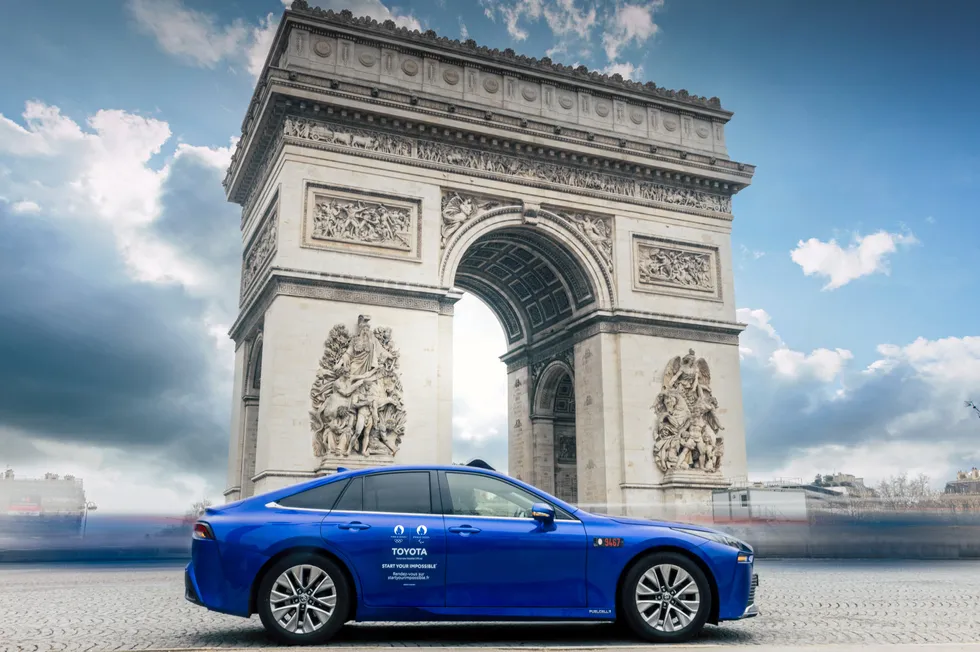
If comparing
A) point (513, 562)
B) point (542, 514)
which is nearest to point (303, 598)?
point (513, 562)

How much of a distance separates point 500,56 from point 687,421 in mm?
12069

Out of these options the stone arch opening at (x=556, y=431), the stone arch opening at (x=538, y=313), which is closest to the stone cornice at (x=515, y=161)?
the stone arch opening at (x=538, y=313)

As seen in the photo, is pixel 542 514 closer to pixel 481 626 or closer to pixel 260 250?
pixel 481 626

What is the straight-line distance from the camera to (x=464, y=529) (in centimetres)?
758

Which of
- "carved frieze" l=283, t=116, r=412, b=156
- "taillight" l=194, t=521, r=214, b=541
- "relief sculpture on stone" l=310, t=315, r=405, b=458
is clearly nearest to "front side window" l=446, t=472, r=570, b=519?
"taillight" l=194, t=521, r=214, b=541

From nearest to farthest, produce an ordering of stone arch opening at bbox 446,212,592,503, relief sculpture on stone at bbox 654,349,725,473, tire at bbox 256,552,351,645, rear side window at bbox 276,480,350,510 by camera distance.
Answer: tire at bbox 256,552,351,645, rear side window at bbox 276,480,350,510, relief sculpture on stone at bbox 654,349,725,473, stone arch opening at bbox 446,212,592,503

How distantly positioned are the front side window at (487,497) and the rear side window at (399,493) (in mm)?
225

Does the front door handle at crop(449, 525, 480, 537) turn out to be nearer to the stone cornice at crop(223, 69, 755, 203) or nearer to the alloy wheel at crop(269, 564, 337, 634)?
the alloy wheel at crop(269, 564, 337, 634)

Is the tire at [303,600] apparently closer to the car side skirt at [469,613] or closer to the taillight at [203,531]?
the car side skirt at [469,613]

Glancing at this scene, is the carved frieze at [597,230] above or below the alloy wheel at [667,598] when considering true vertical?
above

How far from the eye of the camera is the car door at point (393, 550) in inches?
292

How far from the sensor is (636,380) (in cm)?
2670

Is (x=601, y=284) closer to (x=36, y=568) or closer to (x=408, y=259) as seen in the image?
(x=408, y=259)

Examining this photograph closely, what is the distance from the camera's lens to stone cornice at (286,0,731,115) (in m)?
25.3
